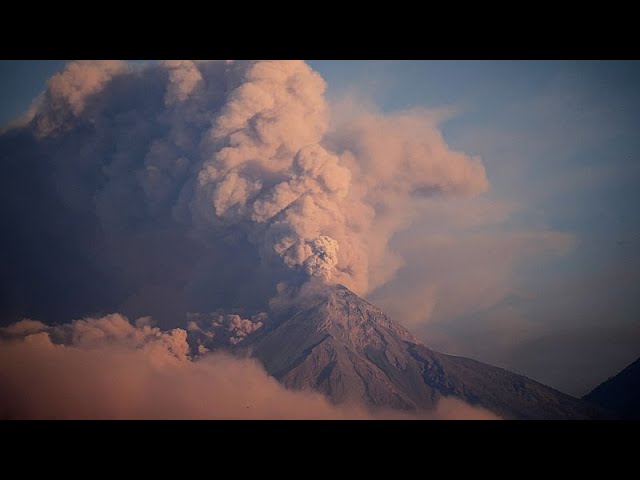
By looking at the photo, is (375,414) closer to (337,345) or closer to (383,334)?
(337,345)
